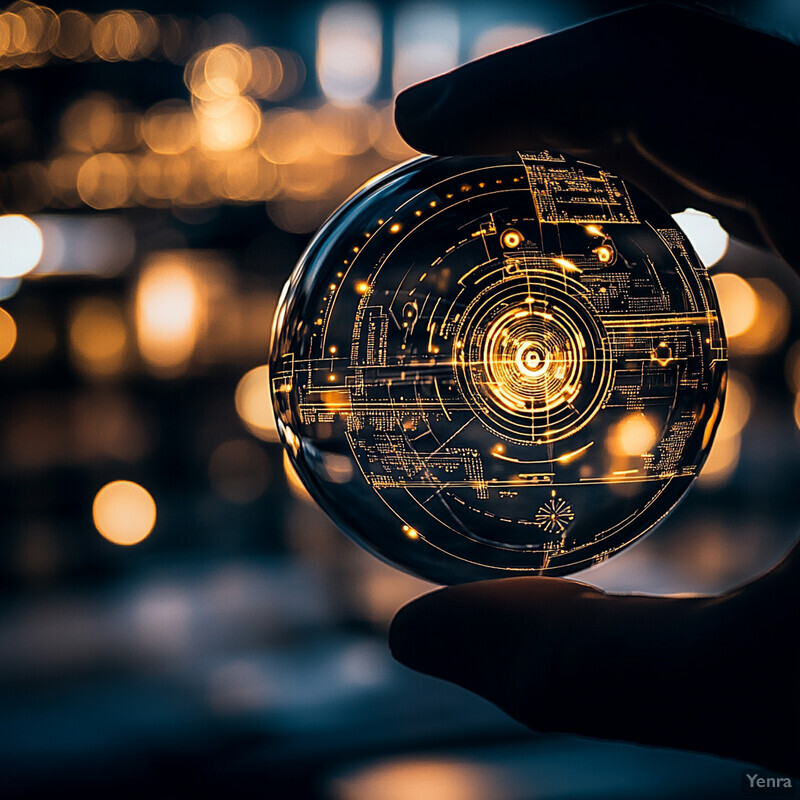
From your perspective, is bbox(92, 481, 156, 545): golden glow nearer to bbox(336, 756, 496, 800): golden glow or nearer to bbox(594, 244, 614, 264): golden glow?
bbox(336, 756, 496, 800): golden glow

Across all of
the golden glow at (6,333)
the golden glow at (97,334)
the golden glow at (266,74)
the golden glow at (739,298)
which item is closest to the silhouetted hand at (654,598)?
the golden glow at (266,74)

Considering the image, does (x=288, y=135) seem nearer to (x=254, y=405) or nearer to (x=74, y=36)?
(x=74, y=36)

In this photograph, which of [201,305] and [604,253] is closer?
[604,253]

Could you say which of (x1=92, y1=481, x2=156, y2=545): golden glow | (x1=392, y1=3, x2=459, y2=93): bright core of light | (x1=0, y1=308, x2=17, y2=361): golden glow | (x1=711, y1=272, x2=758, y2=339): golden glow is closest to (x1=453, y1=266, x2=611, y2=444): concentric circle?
(x1=92, y1=481, x2=156, y2=545): golden glow

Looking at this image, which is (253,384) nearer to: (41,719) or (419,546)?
(41,719)

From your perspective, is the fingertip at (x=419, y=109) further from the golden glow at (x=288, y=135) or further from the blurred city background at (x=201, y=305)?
the golden glow at (x=288, y=135)

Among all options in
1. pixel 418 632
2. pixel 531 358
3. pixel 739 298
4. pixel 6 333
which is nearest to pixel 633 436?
pixel 531 358
